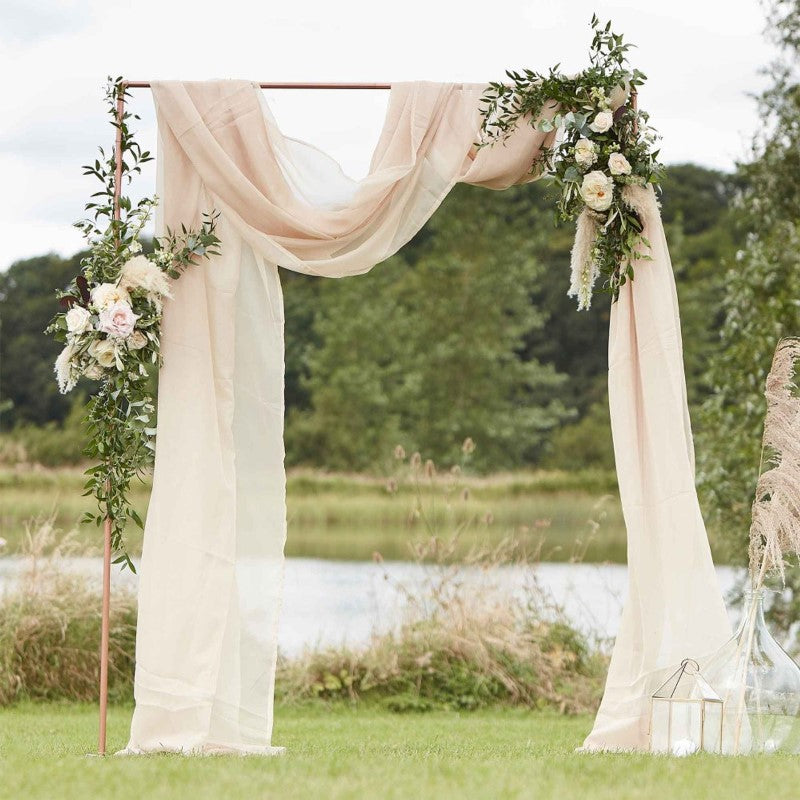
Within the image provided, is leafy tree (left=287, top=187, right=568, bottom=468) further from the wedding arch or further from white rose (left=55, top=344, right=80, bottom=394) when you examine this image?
white rose (left=55, top=344, right=80, bottom=394)

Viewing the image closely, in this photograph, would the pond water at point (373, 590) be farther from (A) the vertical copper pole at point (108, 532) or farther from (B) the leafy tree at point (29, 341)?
(B) the leafy tree at point (29, 341)

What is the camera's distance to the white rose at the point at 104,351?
13.3 feet

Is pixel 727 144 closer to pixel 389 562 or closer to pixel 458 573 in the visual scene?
pixel 389 562

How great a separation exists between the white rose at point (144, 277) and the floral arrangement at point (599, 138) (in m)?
1.29

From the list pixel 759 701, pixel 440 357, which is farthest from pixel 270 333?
pixel 440 357

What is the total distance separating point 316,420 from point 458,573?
10.7m

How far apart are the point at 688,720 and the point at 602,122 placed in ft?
6.81

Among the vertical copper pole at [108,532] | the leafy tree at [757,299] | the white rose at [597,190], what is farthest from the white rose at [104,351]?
the leafy tree at [757,299]

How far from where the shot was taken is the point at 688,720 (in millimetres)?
3914

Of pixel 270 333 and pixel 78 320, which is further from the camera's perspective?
pixel 270 333

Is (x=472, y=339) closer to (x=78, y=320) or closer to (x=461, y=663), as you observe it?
(x=461, y=663)

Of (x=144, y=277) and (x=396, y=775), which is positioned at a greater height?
(x=144, y=277)

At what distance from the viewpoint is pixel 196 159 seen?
4.24 metres

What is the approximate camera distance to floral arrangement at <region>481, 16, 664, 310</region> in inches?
167
